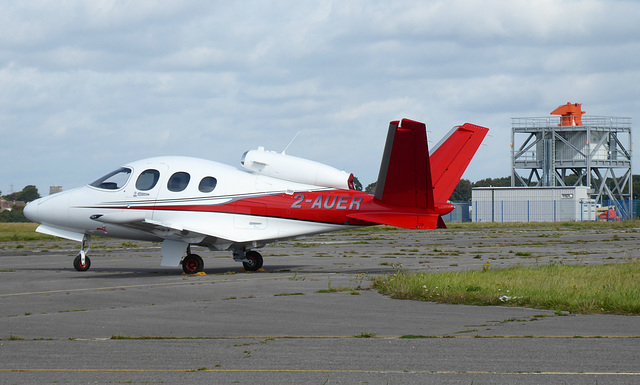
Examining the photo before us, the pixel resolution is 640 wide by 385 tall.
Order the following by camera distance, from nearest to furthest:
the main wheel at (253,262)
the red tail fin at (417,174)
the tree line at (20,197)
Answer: the red tail fin at (417,174), the main wheel at (253,262), the tree line at (20,197)

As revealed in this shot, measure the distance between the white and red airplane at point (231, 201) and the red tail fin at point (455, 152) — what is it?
3 centimetres

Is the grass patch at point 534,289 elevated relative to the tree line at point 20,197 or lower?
lower

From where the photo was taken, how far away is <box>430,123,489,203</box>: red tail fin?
2334cm

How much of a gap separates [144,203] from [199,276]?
9.87ft

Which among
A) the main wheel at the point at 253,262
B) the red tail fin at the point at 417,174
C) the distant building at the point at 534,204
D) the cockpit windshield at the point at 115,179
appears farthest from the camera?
the distant building at the point at 534,204

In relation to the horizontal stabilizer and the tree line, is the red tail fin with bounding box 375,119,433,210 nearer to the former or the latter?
the horizontal stabilizer

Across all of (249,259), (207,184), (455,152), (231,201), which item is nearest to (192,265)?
(249,259)

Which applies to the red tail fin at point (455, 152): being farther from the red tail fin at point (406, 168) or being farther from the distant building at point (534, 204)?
the distant building at point (534, 204)

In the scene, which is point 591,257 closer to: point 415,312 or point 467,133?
point 467,133

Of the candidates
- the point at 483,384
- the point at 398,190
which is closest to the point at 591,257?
the point at 398,190

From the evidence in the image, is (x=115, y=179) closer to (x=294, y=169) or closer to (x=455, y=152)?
(x=294, y=169)

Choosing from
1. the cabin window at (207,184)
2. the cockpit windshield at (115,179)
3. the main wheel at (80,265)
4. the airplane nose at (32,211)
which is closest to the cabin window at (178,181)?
the cabin window at (207,184)

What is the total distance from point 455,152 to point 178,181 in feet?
27.6

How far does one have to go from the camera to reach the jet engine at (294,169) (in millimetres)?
23688
